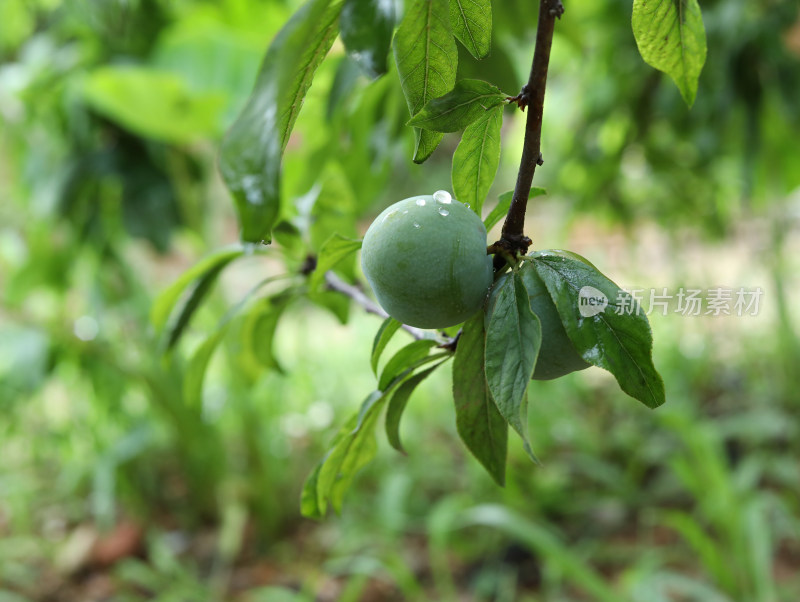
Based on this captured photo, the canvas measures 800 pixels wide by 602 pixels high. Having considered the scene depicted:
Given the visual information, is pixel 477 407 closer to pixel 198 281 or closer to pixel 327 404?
pixel 198 281

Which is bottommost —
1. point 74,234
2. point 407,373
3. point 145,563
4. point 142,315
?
point 145,563

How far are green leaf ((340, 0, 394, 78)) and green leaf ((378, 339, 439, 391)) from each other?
0.45 ft

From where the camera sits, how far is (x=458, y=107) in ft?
0.82

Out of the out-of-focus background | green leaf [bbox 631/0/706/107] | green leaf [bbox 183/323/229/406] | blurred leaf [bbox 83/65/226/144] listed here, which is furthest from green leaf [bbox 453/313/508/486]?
blurred leaf [bbox 83/65/226/144]

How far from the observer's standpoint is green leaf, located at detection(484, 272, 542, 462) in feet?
0.73

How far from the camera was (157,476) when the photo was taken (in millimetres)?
1873

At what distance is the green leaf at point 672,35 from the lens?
249 millimetres

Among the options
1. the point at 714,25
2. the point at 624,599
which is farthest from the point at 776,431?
the point at 714,25

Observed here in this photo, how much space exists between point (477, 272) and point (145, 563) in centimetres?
162

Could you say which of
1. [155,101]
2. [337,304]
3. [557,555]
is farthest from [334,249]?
[155,101]

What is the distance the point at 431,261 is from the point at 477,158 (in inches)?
2.5

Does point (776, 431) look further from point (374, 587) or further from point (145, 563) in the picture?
point (145, 563)

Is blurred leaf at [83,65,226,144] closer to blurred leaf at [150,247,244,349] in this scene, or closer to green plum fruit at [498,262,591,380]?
blurred leaf at [150,247,244,349]

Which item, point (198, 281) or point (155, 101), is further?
point (155, 101)
